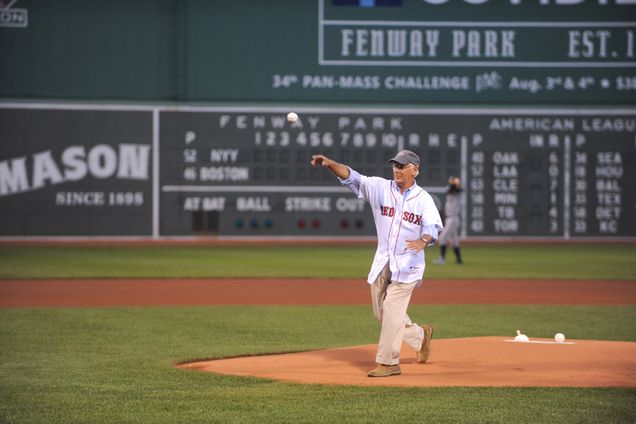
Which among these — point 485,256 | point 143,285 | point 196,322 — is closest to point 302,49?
point 485,256

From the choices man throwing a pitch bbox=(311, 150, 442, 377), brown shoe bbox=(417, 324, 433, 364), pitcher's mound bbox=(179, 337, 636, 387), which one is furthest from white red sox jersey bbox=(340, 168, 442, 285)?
pitcher's mound bbox=(179, 337, 636, 387)

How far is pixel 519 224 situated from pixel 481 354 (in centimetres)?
1531

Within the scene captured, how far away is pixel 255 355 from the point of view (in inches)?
356

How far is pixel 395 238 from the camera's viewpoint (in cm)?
784

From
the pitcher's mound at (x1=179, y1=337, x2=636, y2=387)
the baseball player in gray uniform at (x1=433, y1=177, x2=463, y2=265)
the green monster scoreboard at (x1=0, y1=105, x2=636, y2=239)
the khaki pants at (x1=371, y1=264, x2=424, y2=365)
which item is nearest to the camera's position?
the pitcher's mound at (x1=179, y1=337, x2=636, y2=387)

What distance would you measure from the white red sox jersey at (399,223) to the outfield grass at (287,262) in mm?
9416

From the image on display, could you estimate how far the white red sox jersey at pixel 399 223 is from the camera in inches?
307

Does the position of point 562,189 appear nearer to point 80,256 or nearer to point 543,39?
point 543,39

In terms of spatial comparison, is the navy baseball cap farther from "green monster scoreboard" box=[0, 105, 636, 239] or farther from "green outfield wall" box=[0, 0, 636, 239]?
"green outfield wall" box=[0, 0, 636, 239]

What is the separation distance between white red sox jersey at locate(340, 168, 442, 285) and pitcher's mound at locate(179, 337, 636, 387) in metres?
0.78

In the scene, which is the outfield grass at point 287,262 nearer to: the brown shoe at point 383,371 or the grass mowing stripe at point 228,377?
the grass mowing stripe at point 228,377

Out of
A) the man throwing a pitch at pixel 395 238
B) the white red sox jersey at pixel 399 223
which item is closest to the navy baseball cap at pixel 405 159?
the man throwing a pitch at pixel 395 238

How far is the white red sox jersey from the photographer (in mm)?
7785

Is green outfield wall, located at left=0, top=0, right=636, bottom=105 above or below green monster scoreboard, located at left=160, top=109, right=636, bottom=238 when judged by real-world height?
above
